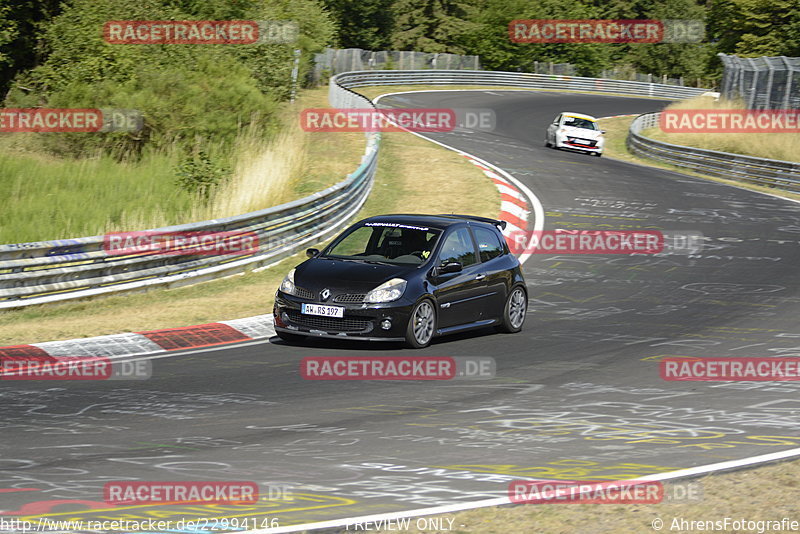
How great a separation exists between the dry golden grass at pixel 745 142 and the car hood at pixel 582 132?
5455mm

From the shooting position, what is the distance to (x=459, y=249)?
43.5 feet

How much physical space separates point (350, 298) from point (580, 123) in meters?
27.5

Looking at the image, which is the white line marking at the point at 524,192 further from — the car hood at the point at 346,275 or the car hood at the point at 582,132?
the car hood at the point at 346,275

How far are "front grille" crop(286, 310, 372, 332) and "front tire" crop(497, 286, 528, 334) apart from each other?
92.3 inches

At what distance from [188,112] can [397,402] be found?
21.5m

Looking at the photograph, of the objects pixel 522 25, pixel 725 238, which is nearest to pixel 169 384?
pixel 725 238

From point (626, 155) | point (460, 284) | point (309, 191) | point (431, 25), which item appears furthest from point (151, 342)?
point (431, 25)

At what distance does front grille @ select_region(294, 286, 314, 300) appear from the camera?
12125 millimetres

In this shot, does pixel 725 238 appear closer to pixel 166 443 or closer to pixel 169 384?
pixel 169 384

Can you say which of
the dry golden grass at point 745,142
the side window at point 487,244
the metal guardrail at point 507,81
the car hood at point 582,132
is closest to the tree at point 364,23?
the metal guardrail at point 507,81

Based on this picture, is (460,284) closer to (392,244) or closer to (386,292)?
(392,244)

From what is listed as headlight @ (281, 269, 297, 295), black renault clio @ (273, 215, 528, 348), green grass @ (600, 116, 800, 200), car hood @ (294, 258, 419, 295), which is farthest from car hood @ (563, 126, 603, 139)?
headlight @ (281, 269, 297, 295)

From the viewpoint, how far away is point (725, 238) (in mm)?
22828

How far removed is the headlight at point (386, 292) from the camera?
39.1 ft
